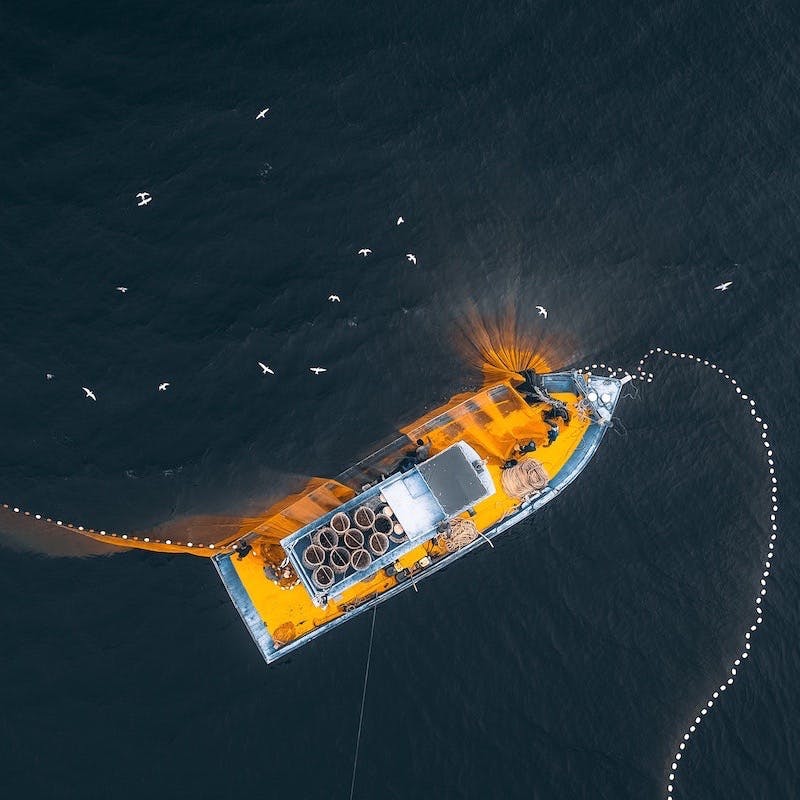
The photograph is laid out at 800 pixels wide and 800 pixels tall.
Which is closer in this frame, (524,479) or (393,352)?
(524,479)

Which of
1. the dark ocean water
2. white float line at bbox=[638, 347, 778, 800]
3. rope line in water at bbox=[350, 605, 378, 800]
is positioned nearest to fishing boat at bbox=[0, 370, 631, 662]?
rope line in water at bbox=[350, 605, 378, 800]

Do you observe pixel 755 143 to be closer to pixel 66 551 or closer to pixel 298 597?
pixel 298 597

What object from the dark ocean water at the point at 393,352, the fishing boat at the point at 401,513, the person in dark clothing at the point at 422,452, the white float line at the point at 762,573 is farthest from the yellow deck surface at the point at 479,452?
the white float line at the point at 762,573

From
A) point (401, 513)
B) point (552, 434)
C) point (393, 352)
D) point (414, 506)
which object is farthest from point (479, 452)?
point (393, 352)

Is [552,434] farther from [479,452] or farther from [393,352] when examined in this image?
[393,352]

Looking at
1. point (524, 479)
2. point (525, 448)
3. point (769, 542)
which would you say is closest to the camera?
point (524, 479)

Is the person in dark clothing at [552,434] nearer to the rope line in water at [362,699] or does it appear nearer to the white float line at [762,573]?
the white float line at [762,573]
